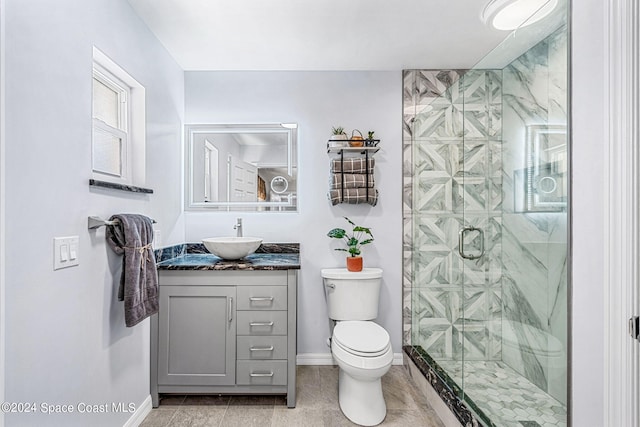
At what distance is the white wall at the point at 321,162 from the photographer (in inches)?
108

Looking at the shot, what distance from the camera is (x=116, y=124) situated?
1980 millimetres

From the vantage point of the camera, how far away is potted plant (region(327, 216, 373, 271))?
101 inches

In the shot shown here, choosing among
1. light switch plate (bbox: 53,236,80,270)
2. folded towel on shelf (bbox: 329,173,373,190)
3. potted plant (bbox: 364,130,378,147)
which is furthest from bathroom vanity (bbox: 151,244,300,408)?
potted plant (bbox: 364,130,378,147)

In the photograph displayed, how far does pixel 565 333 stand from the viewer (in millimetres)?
1229

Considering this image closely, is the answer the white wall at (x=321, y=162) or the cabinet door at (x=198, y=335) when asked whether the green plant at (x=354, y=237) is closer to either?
the white wall at (x=321, y=162)

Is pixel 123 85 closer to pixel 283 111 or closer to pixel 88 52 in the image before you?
pixel 88 52

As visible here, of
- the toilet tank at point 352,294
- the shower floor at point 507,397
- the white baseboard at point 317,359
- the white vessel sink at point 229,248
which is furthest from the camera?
the white baseboard at point 317,359

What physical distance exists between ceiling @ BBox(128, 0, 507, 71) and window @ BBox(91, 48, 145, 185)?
43cm

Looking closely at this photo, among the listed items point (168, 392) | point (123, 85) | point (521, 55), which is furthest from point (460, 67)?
point (168, 392)

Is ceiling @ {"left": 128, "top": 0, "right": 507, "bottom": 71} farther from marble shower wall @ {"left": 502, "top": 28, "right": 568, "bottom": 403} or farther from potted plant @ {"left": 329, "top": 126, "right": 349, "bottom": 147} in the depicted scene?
marble shower wall @ {"left": 502, "top": 28, "right": 568, "bottom": 403}

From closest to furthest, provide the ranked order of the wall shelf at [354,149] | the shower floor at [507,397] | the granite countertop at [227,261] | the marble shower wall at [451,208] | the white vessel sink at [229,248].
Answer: the shower floor at [507,397], the marble shower wall at [451,208], the granite countertop at [227,261], the white vessel sink at [229,248], the wall shelf at [354,149]

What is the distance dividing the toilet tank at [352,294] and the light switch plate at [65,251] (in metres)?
1.53

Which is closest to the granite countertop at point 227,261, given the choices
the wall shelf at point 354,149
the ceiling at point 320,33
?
the wall shelf at point 354,149

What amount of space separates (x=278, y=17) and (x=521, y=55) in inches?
51.1
